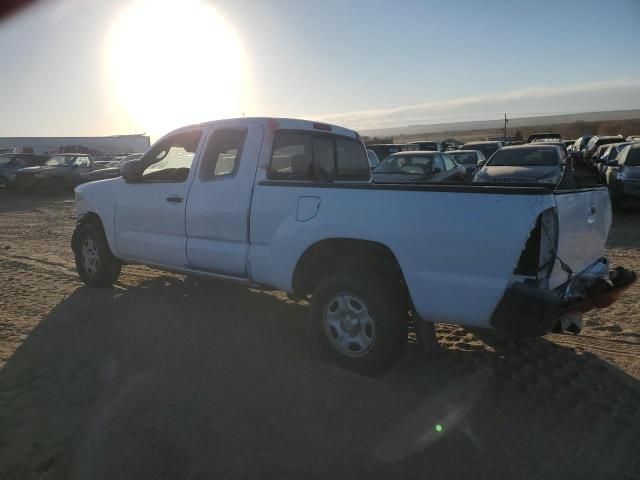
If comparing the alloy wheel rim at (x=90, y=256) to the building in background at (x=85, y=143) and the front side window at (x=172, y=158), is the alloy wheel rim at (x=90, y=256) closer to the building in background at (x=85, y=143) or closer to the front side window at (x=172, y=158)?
the front side window at (x=172, y=158)

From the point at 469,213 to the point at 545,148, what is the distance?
1158cm

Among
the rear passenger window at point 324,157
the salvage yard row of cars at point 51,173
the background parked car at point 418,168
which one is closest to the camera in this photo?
the rear passenger window at point 324,157

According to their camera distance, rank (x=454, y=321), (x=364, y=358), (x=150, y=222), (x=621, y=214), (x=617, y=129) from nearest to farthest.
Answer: (x=454, y=321), (x=364, y=358), (x=150, y=222), (x=621, y=214), (x=617, y=129)

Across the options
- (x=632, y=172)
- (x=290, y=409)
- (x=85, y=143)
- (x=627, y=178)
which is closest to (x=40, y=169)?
(x=627, y=178)

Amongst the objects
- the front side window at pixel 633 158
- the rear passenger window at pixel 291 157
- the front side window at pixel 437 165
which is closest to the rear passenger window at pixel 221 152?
the rear passenger window at pixel 291 157

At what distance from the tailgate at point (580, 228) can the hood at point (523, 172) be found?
28.6ft

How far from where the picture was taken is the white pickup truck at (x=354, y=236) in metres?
3.18

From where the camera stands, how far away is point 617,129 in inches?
2478

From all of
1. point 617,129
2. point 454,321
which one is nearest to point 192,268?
point 454,321

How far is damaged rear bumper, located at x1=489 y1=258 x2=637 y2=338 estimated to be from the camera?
3051 millimetres

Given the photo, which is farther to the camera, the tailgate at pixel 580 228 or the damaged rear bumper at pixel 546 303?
the tailgate at pixel 580 228

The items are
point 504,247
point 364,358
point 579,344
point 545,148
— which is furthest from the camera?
point 545,148

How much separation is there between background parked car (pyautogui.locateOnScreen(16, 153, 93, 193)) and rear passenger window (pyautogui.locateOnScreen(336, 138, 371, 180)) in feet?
59.9

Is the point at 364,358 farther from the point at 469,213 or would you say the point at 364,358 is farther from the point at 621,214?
the point at 621,214
